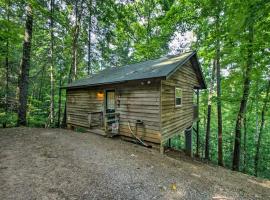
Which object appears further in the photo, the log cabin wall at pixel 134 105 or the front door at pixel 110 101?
the front door at pixel 110 101

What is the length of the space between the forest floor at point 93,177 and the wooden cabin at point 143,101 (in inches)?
80.3

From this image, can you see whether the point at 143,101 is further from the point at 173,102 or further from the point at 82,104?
the point at 82,104

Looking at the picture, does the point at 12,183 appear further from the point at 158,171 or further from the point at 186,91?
the point at 186,91

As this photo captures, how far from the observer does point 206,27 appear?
454 inches

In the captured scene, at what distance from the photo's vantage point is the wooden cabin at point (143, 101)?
7.78 meters

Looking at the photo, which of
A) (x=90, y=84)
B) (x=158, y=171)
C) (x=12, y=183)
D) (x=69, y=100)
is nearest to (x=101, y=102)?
(x=90, y=84)

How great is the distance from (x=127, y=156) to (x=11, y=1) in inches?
426

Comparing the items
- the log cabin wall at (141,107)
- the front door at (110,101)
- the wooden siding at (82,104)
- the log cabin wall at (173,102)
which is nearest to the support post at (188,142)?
the log cabin wall at (173,102)

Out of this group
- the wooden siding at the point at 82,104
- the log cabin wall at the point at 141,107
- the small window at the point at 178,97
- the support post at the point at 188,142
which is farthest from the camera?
the support post at the point at 188,142

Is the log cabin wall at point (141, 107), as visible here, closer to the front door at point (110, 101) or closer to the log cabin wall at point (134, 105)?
the log cabin wall at point (134, 105)

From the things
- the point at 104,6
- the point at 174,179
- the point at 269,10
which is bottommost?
the point at 174,179

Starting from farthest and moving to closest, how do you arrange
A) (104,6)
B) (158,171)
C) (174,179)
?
(104,6)
(158,171)
(174,179)

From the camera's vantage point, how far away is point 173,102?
9023 mm

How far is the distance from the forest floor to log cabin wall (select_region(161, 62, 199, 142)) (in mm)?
2239
